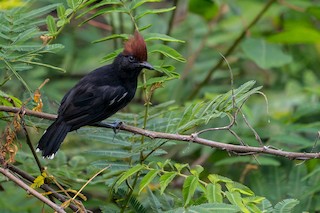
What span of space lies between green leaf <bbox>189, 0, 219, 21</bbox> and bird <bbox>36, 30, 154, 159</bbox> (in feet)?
4.96

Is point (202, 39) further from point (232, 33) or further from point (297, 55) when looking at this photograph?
point (297, 55)

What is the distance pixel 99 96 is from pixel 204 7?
195 centimetres

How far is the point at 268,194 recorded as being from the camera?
4730 millimetres

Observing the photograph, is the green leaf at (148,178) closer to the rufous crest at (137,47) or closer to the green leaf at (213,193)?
the green leaf at (213,193)

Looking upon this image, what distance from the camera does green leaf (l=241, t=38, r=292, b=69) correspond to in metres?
6.03

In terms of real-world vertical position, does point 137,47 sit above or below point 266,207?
above

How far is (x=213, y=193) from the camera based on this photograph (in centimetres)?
332

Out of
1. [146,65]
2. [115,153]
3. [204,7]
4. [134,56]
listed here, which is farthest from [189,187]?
[204,7]

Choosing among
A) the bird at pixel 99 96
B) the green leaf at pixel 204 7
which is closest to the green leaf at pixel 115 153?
the bird at pixel 99 96

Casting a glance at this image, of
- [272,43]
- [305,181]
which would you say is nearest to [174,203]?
[305,181]

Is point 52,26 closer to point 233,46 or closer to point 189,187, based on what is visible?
point 189,187

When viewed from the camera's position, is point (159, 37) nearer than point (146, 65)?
Yes

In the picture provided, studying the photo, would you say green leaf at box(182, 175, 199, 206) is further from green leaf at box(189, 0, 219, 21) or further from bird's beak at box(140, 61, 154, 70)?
green leaf at box(189, 0, 219, 21)

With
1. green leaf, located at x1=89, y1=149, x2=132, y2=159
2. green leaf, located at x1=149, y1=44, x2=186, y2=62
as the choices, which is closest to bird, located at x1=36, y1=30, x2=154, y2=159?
green leaf, located at x1=149, y1=44, x2=186, y2=62
